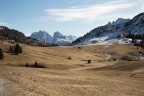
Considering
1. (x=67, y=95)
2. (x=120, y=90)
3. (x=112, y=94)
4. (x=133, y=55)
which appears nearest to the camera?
(x=67, y=95)

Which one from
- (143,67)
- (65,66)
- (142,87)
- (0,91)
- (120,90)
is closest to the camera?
(0,91)

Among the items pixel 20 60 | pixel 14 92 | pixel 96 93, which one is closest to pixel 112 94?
pixel 96 93

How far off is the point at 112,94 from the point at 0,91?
15158 mm

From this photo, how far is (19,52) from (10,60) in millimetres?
17515

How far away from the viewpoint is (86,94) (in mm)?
35062

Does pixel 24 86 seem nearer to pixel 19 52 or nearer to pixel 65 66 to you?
pixel 65 66

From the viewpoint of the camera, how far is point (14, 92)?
28.7 metres

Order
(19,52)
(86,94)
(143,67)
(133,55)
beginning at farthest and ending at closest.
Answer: (133,55) < (19,52) < (143,67) < (86,94)

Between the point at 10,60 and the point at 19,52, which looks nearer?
the point at 10,60

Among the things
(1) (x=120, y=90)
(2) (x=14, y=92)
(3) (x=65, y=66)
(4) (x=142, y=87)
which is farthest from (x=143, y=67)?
(2) (x=14, y=92)

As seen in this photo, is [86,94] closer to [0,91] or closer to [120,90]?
[120,90]

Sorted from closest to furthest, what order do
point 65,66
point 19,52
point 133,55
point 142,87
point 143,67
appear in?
point 142,87 < point 143,67 < point 65,66 < point 19,52 < point 133,55

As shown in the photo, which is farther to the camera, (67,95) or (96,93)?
(96,93)

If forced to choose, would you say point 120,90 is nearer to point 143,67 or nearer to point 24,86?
point 24,86
